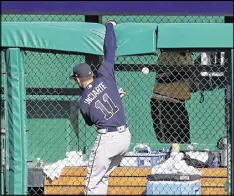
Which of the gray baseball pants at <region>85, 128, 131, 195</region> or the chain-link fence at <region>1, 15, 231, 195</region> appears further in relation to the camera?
the chain-link fence at <region>1, 15, 231, 195</region>

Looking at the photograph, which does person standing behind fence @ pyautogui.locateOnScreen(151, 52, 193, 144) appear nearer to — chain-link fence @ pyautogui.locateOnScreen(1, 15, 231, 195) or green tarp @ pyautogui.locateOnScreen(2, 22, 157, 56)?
chain-link fence @ pyautogui.locateOnScreen(1, 15, 231, 195)

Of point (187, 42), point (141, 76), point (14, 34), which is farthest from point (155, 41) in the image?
point (141, 76)

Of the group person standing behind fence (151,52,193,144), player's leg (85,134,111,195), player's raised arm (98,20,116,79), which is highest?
player's raised arm (98,20,116,79)

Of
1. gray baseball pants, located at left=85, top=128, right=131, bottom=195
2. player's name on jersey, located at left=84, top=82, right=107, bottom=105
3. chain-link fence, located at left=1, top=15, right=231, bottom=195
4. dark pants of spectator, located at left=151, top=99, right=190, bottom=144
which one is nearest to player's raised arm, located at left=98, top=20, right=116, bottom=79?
player's name on jersey, located at left=84, top=82, right=107, bottom=105

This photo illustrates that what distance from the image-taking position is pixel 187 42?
5.89 meters

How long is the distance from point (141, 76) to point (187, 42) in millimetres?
2855

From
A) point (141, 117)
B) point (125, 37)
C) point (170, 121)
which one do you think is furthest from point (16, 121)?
point (141, 117)

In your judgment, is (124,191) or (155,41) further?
(124,191)

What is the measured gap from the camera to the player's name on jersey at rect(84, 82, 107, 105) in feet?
19.2

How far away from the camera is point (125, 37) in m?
5.98

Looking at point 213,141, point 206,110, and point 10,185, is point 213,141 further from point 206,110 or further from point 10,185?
point 10,185

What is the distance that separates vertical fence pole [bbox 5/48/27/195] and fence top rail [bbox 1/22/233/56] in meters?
0.17

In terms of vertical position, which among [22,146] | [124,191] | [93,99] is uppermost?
[93,99]

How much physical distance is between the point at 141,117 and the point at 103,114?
285 cm
